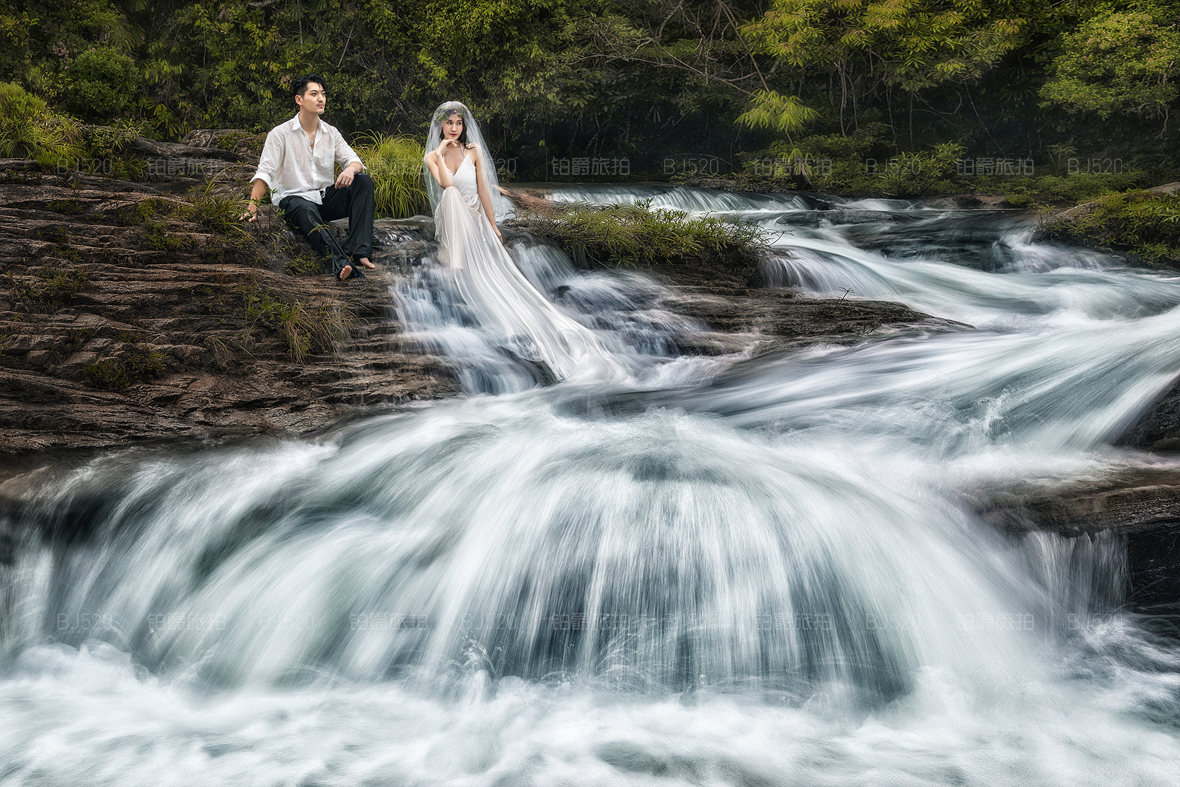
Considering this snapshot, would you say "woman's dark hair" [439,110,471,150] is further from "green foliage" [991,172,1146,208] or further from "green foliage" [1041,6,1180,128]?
"green foliage" [1041,6,1180,128]

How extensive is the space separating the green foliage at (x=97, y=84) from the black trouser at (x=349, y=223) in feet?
30.9

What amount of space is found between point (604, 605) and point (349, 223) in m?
4.58

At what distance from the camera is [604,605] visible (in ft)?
11.5

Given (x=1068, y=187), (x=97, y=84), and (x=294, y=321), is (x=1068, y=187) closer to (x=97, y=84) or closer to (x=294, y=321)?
(x=294, y=321)

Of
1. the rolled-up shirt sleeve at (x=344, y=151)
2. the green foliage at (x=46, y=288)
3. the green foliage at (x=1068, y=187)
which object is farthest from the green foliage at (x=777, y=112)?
the green foliage at (x=46, y=288)

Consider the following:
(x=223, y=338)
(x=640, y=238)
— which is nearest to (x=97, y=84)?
(x=640, y=238)

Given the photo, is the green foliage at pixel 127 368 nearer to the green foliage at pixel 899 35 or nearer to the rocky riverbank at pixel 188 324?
the rocky riverbank at pixel 188 324

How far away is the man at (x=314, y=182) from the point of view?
259 inches

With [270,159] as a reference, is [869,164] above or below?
above

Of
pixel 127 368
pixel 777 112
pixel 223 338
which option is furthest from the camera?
pixel 777 112

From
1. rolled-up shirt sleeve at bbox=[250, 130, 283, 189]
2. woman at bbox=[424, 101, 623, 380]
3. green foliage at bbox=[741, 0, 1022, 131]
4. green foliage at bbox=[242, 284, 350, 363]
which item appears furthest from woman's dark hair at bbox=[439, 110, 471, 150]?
green foliage at bbox=[741, 0, 1022, 131]

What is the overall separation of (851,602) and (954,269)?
21.5ft

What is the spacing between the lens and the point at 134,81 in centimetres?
1414

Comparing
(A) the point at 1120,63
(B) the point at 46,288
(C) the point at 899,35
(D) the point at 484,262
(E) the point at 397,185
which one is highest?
(C) the point at 899,35
